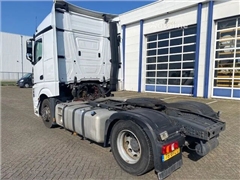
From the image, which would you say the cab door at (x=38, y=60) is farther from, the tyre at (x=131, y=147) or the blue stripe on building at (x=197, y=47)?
the blue stripe on building at (x=197, y=47)

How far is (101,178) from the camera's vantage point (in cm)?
289

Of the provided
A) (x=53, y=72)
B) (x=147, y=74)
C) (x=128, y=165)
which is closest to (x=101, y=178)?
(x=128, y=165)

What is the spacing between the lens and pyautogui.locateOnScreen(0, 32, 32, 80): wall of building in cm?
4295

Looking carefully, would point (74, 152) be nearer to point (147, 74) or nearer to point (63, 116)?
point (63, 116)

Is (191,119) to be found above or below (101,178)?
above

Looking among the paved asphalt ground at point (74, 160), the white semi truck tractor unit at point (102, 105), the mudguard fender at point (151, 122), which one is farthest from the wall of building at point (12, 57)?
the mudguard fender at point (151, 122)

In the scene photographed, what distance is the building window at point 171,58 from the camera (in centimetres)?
1204

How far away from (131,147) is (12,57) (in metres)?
49.7

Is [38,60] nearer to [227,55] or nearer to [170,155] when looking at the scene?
[170,155]

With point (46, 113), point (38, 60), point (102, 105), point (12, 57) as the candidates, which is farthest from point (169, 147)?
point (12, 57)

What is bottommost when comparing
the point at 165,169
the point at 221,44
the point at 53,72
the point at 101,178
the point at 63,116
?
the point at 101,178

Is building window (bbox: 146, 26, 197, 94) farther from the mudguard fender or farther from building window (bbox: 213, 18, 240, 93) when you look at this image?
the mudguard fender

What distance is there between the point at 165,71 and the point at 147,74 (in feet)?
5.99

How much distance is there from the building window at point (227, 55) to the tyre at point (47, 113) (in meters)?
9.69
